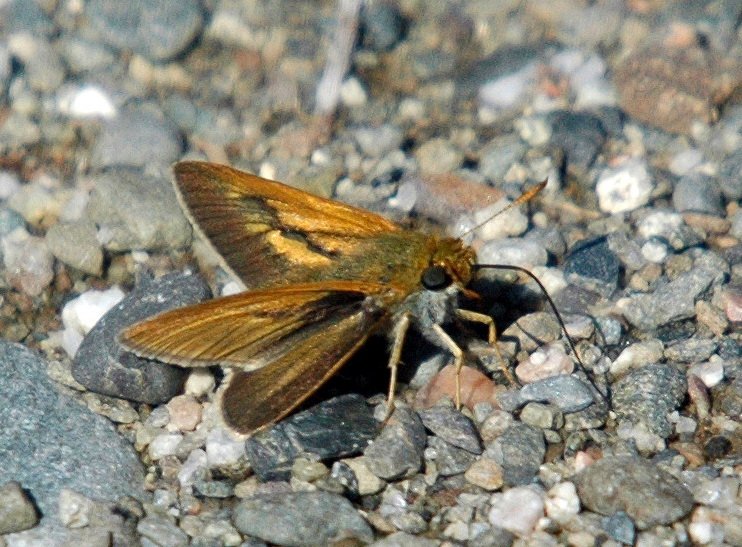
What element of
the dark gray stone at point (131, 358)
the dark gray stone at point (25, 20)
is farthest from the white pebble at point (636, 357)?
the dark gray stone at point (25, 20)

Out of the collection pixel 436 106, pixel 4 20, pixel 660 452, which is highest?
pixel 4 20

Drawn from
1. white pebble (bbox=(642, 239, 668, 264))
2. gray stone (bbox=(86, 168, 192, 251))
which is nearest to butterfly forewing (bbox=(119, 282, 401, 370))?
gray stone (bbox=(86, 168, 192, 251))

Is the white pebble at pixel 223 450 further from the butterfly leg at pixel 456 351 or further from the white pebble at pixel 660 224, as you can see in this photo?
the white pebble at pixel 660 224

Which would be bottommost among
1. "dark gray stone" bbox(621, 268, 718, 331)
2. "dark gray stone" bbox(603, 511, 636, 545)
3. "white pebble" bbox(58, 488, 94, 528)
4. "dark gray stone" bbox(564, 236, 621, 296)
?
"dark gray stone" bbox(603, 511, 636, 545)

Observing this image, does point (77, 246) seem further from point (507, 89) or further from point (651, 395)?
point (651, 395)

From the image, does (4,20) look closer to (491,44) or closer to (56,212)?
(56,212)

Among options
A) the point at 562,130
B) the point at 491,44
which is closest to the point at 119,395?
the point at 562,130

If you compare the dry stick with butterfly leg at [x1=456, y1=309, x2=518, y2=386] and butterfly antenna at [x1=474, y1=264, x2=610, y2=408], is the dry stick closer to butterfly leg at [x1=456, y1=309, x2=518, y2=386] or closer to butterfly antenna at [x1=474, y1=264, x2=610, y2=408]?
butterfly antenna at [x1=474, y1=264, x2=610, y2=408]
